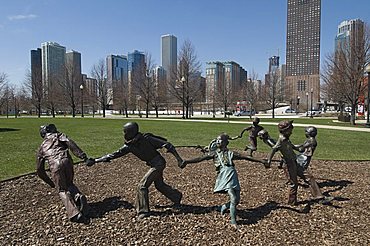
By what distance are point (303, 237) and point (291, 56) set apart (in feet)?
369

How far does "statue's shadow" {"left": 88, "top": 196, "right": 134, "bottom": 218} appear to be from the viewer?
4.36m

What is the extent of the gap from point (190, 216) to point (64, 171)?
1931 mm

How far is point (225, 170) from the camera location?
4094mm

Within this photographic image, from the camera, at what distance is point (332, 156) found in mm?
9625

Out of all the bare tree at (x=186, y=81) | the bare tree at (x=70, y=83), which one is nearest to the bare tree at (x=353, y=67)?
the bare tree at (x=186, y=81)

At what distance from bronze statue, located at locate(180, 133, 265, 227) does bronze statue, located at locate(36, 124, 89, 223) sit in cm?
155

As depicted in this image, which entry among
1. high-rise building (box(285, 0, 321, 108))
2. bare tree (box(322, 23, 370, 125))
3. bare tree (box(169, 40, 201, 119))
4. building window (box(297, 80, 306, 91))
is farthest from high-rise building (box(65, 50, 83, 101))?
building window (box(297, 80, 306, 91))

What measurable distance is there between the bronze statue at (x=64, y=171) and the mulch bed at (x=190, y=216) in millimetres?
213

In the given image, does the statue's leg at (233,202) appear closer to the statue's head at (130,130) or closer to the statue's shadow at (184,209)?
the statue's shadow at (184,209)

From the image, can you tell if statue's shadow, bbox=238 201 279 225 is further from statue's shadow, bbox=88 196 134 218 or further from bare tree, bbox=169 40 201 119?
bare tree, bbox=169 40 201 119

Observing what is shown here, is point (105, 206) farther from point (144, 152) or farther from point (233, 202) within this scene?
point (233, 202)

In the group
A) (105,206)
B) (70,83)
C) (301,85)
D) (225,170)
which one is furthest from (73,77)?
(301,85)

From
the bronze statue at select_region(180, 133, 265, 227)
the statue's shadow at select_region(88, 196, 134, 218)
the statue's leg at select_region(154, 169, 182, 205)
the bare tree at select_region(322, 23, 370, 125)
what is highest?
the bare tree at select_region(322, 23, 370, 125)

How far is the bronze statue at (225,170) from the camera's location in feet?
12.8
